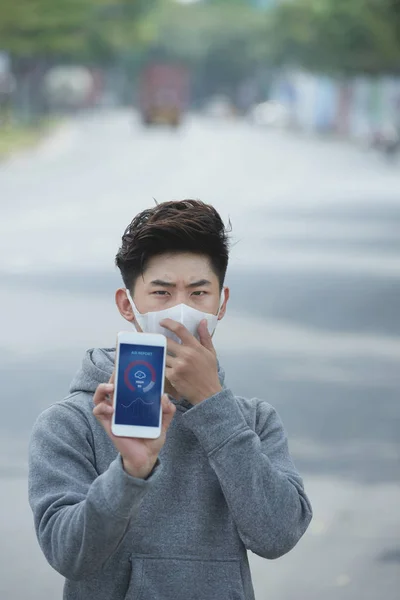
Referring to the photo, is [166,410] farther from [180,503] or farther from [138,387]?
[180,503]

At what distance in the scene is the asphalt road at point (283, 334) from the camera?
6.37m

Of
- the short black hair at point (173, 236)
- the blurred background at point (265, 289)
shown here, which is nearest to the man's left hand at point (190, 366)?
the short black hair at point (173, 236)

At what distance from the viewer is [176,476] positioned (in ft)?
11.2

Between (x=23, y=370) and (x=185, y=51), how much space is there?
155 metres

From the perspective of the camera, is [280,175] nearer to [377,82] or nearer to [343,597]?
[343,597]

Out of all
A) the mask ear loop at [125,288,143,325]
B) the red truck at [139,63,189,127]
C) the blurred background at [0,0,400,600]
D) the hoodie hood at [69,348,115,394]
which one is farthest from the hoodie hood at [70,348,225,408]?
the red truck at [139,63,189,127]

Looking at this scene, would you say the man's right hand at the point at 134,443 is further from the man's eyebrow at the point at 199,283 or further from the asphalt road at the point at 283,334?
the asphalt road at the point at 283,334

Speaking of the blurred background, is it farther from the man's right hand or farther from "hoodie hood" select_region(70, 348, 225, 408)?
the man's right hand

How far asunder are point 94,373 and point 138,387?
15.4 inches

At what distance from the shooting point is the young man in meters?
3.26

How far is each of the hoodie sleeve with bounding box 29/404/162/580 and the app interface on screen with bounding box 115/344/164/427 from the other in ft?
0.31

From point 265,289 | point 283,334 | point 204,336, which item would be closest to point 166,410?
point 204,336

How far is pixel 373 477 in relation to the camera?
779cm

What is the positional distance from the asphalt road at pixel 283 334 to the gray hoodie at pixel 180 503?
2371 mm
